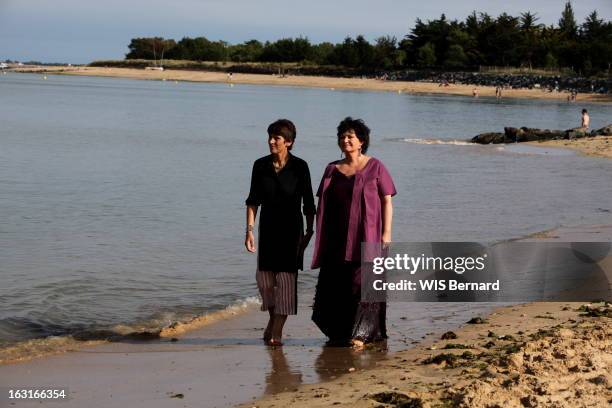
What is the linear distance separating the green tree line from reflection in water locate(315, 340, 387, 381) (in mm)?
106078

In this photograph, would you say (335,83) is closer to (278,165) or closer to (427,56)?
(427,56)

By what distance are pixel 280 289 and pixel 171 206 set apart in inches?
379

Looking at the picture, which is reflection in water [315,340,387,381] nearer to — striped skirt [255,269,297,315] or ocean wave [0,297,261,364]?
striped skirt [255,269,297,315]

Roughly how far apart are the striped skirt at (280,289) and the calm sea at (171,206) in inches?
61.9

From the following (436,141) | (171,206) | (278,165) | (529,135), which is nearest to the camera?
(278,165)

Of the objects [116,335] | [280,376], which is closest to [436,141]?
[116,335]

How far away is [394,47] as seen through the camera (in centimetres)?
13638

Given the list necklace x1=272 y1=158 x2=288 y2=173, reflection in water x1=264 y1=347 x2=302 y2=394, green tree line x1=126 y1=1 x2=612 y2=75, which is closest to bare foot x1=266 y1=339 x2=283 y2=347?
reflection in water x1=264 y1=347 x2=302 y2=394

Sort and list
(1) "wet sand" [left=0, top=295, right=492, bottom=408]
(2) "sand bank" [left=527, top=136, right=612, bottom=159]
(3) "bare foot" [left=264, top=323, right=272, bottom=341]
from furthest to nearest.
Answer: (2) "sand bank" [left=527, top=136, right=612, bottom=159] < (3) "bare foot" [left=264, top=323, right=272, bottom=341] < (1) "wet sand" [left=0, top=295, right=492, bottom=408]

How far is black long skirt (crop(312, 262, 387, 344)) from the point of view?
650 centimetres

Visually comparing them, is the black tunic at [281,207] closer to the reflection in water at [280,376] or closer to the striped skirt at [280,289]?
the striped skirt at [280,289]

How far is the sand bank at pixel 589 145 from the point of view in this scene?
28719 mm

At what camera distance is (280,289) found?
259 inches

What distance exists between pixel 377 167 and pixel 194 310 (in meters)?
2.79
